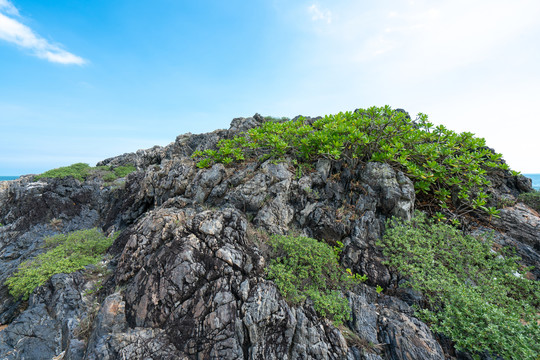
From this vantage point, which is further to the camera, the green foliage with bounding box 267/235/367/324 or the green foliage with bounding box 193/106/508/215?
the green foliage with bounding box 193/106/508/215

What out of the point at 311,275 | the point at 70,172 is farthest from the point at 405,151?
the point at 70,172

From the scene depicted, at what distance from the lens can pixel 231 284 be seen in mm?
6203

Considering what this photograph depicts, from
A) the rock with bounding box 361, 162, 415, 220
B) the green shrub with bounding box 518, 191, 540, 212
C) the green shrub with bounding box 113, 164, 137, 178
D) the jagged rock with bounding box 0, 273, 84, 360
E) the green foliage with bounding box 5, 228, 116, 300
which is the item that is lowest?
the jagged rock with bounding box 0, 273, 84, 360

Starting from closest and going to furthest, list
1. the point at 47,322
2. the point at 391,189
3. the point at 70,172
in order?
the point at 47,322 < the point at 391,189 < the point at 70,172

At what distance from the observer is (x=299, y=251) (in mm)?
7359

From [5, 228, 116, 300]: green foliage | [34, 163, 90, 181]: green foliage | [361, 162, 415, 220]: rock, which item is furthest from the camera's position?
[34, 163, 90, 181]: green foliage

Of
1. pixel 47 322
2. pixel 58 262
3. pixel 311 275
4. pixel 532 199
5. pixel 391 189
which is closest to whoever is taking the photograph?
pixel 47 322

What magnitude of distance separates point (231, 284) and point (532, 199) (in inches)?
630

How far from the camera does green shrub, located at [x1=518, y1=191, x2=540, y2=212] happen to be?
423 inches

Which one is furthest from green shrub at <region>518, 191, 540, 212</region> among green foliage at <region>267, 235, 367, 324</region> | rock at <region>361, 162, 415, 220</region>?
green foliage at <region>267, 235, 367, 324</region>

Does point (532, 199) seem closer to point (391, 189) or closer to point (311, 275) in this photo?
point (391, 189)

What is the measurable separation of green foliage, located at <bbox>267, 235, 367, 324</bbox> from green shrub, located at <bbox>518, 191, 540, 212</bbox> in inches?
441

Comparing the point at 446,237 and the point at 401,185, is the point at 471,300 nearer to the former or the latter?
the point at 446,237

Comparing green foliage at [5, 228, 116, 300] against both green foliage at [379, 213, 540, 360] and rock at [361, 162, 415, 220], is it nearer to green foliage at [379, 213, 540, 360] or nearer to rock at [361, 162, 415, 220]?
green foliage at [379, 213, 540, 360]
